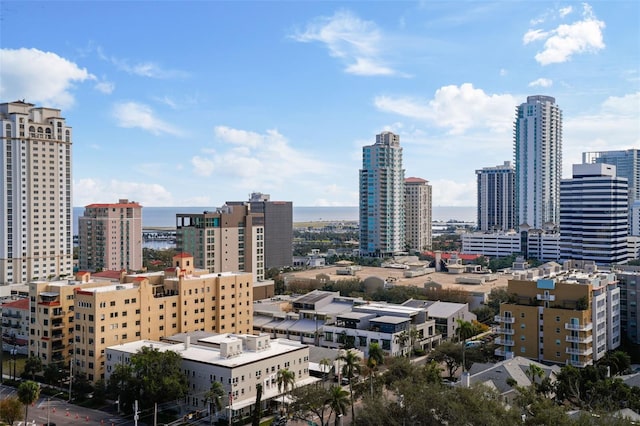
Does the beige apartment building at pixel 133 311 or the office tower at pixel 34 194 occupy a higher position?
the office tower at pixel 34 194

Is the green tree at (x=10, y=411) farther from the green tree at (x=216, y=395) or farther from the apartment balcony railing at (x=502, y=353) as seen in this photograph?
the apartment balcony railing at (x=502, y=353)

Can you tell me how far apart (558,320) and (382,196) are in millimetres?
64730

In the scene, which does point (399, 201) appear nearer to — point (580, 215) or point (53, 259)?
point (580, 215)

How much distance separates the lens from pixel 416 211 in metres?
115

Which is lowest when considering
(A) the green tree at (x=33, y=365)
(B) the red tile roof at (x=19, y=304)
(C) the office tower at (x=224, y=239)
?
(A) the green tree at (x=33, y=365)

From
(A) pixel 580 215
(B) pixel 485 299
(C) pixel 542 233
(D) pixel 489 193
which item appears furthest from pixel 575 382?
(D) pixel 489 193

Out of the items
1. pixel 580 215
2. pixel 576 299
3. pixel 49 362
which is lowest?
pixel 49 362

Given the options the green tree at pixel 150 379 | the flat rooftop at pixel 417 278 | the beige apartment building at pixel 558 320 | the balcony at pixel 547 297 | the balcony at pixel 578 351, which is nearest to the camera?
the green tree at pixel 150 379

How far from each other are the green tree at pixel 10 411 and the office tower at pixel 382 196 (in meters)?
76.9

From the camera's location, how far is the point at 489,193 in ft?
419

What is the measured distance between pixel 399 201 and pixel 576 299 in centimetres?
6653

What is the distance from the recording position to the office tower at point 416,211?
11425 centimetres

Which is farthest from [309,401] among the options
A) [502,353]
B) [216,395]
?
[502,353]

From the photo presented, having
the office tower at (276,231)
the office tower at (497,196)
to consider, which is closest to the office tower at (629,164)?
the office tower at (497,196)
